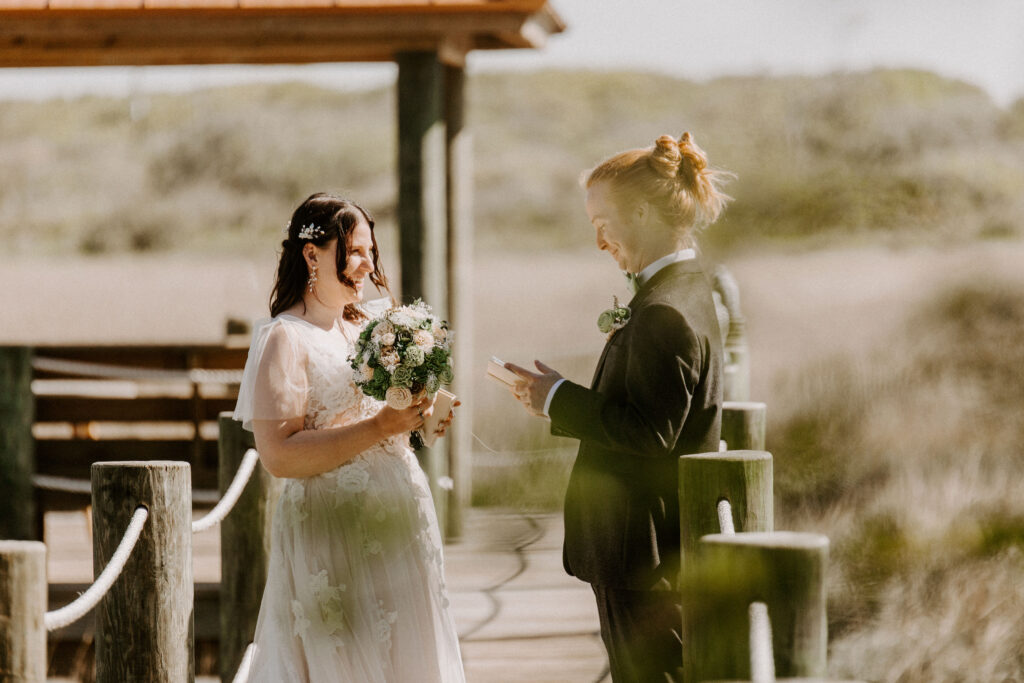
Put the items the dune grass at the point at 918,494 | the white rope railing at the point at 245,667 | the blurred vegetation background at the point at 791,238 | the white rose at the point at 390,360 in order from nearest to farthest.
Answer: the white rose at the point at 390,360
the white rope railing at the point at 245,667
the dune grass at the point at 918,494
the blurred vegetation background at the point at 791,238

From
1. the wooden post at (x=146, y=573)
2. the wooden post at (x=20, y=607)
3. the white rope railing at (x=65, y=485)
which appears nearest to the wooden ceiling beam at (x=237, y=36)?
the white rope railing at (x=65, y=485)

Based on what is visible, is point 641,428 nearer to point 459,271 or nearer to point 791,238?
point 459,271

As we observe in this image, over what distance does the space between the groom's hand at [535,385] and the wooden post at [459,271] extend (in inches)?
137

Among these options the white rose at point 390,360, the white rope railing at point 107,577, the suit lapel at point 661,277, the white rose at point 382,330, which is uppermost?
the suit lapel at point 661,277

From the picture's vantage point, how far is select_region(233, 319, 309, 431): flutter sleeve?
335cm

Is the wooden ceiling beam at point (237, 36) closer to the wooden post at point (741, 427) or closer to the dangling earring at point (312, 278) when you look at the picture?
the wooden post at point (741, 427)

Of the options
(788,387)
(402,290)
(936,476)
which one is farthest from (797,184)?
(402,290)

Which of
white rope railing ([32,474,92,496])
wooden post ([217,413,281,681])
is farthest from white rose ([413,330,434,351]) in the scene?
white rope railing ([32,474,92,496])

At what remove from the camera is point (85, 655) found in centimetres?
583

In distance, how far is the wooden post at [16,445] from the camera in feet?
21.4

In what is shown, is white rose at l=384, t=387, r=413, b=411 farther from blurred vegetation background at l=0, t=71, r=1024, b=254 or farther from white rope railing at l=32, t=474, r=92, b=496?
blurred vegetation background at l=0, t=71, r=1024, b=254

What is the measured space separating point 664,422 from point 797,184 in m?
13.0

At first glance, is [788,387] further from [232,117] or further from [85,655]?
[232,117]

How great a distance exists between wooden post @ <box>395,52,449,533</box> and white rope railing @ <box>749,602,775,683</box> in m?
4.43
